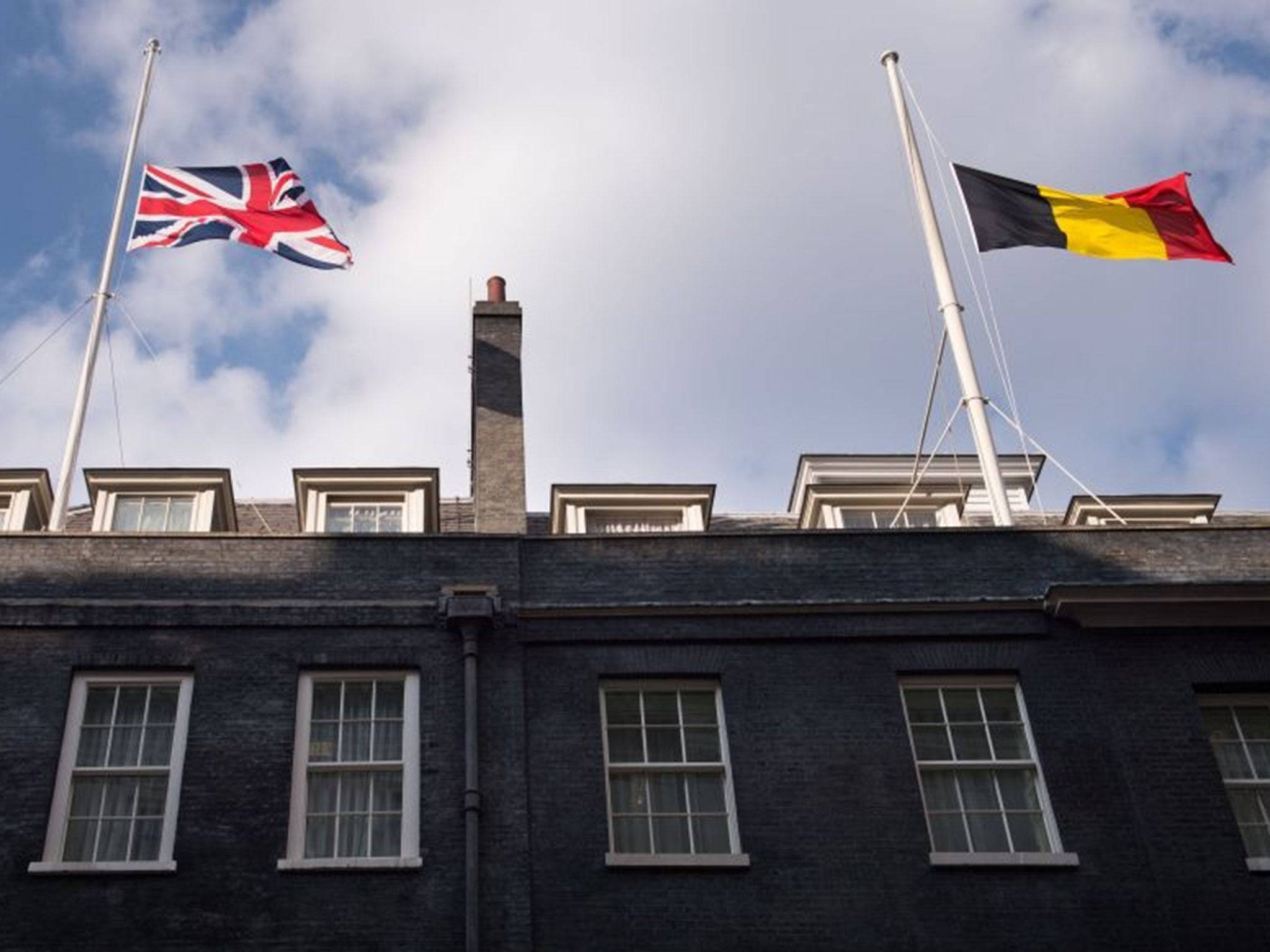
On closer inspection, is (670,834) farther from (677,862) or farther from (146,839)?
(146,839)

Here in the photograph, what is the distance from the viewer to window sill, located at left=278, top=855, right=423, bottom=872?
684 inches

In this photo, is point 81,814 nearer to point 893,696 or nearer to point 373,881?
point 373,881

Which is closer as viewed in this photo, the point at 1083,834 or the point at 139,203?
the point at 1083,834

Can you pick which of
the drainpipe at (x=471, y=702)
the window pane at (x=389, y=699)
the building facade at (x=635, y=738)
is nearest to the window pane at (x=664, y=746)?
the building facade at (x=635, y=738)

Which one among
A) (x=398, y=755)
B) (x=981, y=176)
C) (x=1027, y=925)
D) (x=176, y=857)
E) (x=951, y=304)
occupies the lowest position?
(x=1027, y=925)

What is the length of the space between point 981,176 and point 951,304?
7.68 feet

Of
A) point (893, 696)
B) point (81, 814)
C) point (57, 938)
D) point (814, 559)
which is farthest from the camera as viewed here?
point (814, 559)

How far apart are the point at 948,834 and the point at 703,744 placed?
2.92m

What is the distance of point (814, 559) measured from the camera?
2094 cm

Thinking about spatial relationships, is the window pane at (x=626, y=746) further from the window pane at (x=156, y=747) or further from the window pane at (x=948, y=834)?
the window pane at (x=156, y=747)

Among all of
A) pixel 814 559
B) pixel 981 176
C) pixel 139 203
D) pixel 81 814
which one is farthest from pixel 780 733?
pixel 139 203

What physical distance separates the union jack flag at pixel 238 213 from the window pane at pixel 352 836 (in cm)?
943

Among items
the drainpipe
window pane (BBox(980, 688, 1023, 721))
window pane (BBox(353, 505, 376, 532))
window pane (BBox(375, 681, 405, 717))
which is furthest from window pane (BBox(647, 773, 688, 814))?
window pane (BBox(353, 505, 376, 532))

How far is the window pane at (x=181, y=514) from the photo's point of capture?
23203mm
